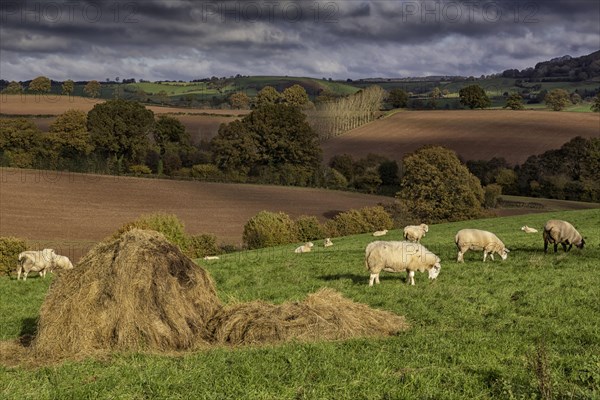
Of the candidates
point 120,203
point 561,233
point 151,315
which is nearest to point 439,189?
point 561,233

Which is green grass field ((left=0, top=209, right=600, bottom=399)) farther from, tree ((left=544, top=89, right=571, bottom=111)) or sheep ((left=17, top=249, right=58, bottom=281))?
tree ((left=544, top=89, right=571, bottom=111))

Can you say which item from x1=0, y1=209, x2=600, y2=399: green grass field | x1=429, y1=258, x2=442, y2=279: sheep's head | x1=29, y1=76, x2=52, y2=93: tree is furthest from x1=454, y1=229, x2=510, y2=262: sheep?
x1=29, y1=76, x2=52, y2=93: tree

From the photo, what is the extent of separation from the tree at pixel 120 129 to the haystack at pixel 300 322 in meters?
94.1

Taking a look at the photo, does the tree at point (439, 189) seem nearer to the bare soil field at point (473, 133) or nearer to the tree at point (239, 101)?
the bare soil field at point (473, 133)

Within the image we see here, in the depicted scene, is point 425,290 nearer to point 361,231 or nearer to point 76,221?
point 361,231

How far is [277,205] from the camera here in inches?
3068

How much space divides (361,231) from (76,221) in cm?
3290

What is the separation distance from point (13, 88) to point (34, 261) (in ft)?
554

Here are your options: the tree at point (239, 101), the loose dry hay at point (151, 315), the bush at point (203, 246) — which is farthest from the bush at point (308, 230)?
the tree at point (239, 101)

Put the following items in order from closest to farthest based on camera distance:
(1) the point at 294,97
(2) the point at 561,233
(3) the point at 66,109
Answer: (2) the point at 561,233 < (3) the point at 66,109 < (1) the point at 294,97

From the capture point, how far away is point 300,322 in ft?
47.1

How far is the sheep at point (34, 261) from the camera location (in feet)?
96.8

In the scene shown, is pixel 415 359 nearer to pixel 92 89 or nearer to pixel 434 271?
pixel 434 271

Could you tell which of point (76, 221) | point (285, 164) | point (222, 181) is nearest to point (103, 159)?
point (222, 181)
